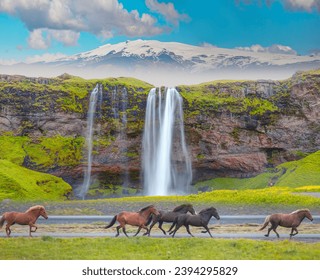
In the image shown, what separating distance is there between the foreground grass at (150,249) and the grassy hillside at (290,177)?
37.2 meters

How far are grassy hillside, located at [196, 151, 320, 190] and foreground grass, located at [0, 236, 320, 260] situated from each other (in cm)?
3721

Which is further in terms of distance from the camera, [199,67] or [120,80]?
[120,80]

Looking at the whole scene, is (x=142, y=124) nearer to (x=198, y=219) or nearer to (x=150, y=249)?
(x=198, y=219)

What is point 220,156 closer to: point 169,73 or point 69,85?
point 69,85

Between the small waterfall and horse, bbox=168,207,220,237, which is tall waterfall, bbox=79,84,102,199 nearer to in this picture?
the small waterfall

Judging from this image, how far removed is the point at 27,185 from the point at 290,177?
31.2 m

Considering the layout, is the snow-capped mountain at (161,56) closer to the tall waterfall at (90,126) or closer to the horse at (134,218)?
the horse at (134,218)

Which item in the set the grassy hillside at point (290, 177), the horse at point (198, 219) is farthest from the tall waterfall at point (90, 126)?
the horse at point (198, 219)

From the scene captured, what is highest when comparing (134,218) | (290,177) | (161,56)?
(161,56)

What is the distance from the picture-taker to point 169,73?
1569 inches

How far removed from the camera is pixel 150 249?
17.7 m

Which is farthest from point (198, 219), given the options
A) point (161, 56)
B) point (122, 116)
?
point (122, 116)

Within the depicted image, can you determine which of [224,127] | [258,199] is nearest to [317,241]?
[258,199]
